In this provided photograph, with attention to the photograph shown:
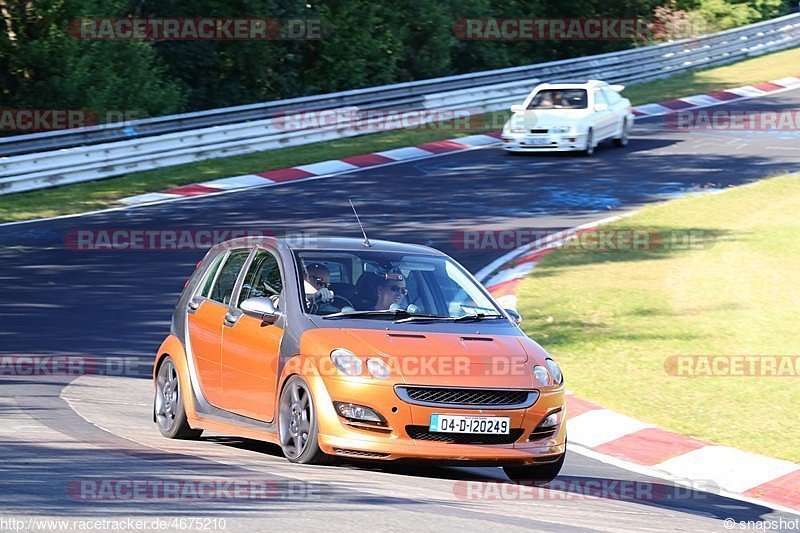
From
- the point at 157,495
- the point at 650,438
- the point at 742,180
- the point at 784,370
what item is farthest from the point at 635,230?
the point at 157,495

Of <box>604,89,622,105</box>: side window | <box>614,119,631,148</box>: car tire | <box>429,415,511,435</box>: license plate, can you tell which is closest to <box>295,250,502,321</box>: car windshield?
<box>429,415,511,435</box>: license plate

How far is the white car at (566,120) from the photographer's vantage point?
26.9 meters

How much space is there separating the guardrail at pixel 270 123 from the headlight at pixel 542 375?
16.0 meters

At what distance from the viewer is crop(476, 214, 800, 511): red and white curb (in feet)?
30.0

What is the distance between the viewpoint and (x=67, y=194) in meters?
22.2

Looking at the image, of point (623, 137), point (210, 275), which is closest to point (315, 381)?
point (210, 275)

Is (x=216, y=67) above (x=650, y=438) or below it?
above

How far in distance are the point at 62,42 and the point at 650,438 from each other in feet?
72.5

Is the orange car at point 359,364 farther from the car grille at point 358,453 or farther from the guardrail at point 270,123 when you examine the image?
the guardrail at point 270,123

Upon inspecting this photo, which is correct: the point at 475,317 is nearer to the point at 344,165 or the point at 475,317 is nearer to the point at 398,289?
the point at 398,289

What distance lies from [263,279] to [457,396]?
6.36 ft

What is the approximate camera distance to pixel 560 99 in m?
27.7

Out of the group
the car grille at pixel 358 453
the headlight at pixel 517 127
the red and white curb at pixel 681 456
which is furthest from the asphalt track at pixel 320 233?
the headlight at pixel 517 127

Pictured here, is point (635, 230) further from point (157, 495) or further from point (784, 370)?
point (157, 495)
